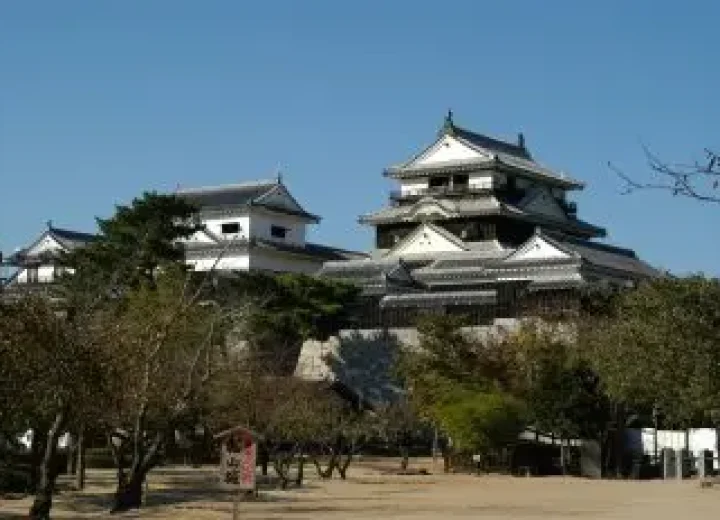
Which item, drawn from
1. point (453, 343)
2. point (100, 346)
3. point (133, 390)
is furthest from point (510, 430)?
point (100, 346)

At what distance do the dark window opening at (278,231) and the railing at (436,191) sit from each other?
21.7 ft

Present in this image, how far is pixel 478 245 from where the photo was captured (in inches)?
2643

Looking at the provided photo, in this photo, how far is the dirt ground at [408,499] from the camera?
25.8 m

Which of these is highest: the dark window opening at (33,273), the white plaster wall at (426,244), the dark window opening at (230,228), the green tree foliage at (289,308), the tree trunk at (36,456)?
the dark window opening at (230,228)

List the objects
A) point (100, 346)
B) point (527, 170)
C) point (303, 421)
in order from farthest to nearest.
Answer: point (527, 170) < point (303, 421) < point (100, 346)

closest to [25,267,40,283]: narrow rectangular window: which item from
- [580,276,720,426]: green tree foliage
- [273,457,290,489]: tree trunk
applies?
[273,457,290,489]: tree trunk

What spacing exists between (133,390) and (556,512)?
927 centimetres

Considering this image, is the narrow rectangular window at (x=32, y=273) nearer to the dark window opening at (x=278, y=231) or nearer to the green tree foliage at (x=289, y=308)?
the dark window opening at (x=278, y=231)

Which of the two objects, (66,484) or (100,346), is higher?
(100,346)

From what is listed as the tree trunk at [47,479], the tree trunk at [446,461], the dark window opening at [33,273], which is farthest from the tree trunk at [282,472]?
the dark window opening at [33,273]

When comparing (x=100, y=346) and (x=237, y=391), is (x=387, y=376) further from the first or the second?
(x=100, y=346)

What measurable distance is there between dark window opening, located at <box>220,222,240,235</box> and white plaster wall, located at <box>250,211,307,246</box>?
934 mm

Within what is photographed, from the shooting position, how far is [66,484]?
3444 centimetres

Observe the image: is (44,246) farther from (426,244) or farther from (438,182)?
(438,182)
